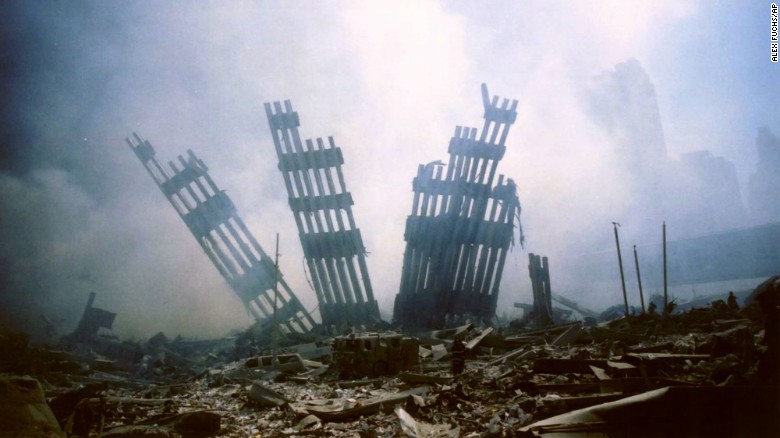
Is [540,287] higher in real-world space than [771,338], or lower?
higher

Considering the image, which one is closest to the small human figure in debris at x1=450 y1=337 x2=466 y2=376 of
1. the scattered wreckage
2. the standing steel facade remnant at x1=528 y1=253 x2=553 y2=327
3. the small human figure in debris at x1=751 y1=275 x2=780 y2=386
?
the scattered wreckage

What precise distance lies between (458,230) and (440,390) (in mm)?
7253

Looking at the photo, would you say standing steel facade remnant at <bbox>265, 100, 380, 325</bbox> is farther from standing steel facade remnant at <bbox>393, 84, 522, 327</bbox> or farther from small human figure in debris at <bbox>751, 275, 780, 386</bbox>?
small human figure in debris at <bbox>751, 275, 780, 386</bbox>

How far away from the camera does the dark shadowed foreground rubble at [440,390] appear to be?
3314 mm

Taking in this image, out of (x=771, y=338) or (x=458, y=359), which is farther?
(x=458, y=359)

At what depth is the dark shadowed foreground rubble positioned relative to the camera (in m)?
3.31

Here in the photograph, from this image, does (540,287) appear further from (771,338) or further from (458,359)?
(771,338)

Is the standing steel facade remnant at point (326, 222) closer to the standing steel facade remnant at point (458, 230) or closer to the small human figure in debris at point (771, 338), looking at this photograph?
the standing steel facade remnant at point (458, 230)

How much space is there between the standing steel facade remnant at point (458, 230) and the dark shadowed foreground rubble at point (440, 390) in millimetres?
2038

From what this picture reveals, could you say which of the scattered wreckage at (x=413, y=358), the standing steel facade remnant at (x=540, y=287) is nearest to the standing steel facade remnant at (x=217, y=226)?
the scattered wreckage at (x=413, y=358)

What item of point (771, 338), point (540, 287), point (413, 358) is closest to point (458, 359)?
point (413, 358)

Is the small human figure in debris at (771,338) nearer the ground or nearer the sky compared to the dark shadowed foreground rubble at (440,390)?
nearer the sky

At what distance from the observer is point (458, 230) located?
12.4 meters

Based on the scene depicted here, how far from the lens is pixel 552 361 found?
6.13m
